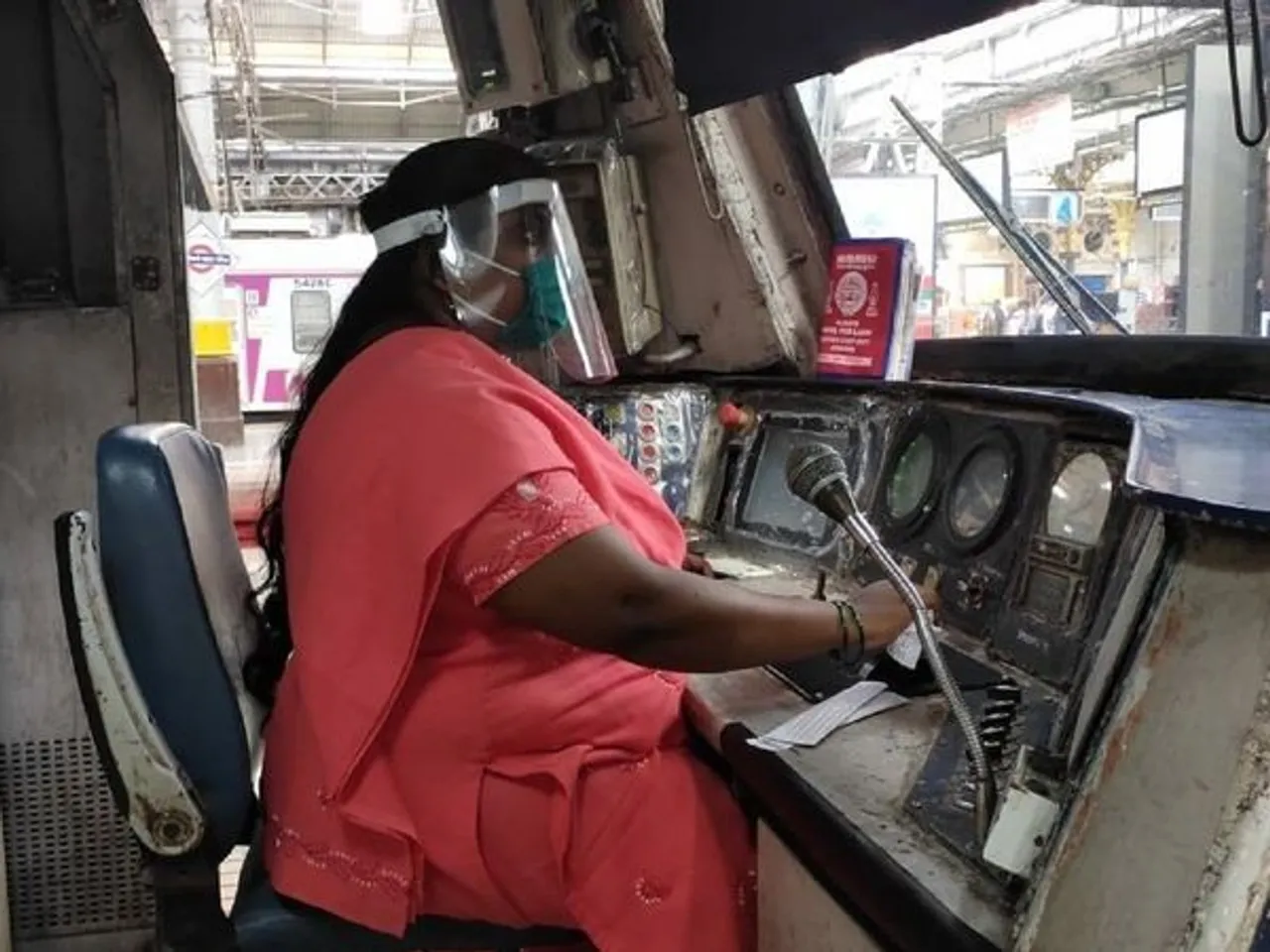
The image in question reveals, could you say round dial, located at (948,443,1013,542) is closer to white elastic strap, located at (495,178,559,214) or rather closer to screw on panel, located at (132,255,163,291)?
white elastic strap, located at (495,178,559,214)

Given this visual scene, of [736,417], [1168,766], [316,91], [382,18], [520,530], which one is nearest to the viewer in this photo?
[1168,766]

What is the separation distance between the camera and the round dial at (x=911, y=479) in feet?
6.27

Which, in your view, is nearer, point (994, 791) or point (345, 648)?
point (994, 791)

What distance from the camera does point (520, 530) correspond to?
4.24 ft

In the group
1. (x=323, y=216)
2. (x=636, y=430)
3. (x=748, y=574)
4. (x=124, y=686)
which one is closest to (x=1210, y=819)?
(x=124, y=686)

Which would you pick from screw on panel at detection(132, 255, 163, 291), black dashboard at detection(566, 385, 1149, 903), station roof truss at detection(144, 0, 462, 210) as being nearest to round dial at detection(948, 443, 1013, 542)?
black dashboard at detection(566, 385, 1149, 903)

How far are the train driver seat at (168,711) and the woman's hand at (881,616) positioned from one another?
1.68 ft

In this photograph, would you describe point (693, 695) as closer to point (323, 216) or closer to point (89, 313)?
point (89, 313)

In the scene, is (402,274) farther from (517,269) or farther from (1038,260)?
(1038,260)

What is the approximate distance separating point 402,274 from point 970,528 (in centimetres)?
79

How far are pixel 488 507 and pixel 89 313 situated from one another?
142 centimetres

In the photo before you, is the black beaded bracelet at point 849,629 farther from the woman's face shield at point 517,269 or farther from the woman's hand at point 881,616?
the woman's face shield at point 517,269

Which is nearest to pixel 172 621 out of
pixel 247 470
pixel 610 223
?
pixel 610 223

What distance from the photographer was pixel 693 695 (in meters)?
1.54
